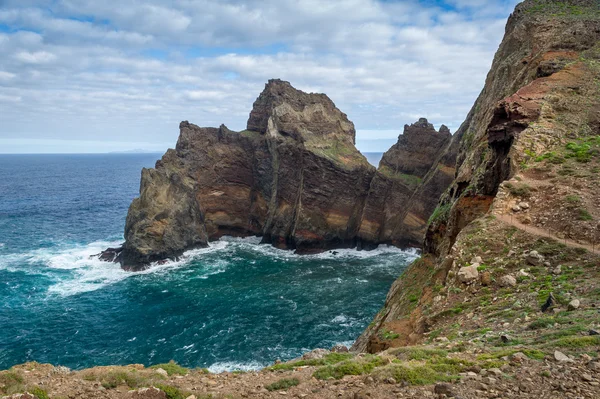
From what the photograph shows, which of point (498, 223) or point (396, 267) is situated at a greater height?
point (498, 223)

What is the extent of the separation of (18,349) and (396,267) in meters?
46.3

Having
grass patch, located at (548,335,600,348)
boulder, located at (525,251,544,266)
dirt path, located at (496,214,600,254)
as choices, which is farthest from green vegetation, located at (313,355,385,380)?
dirt path, located at (496,214,600,254)

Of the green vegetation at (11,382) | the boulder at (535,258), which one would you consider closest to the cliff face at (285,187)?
the boulder at (535,258)

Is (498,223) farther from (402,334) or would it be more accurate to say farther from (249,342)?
(249,342)

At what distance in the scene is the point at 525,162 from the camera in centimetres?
2028

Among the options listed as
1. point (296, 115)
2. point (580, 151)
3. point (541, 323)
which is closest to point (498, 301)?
point (541, 323)

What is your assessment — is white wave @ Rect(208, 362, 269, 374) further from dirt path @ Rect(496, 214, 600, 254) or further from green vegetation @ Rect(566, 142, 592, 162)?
green vegetation @ Rect(566, 142, 592, 162)

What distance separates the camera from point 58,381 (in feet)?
39.3

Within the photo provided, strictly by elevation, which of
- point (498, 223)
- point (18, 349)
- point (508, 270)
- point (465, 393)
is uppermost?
point (498, 223)

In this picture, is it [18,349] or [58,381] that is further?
[18,349]

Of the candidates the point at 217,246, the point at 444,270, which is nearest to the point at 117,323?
the point at 217,246

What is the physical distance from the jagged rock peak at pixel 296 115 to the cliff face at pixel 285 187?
21 centimetres

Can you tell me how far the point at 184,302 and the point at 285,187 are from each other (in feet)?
99.7

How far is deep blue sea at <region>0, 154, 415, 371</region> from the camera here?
36094 mm
